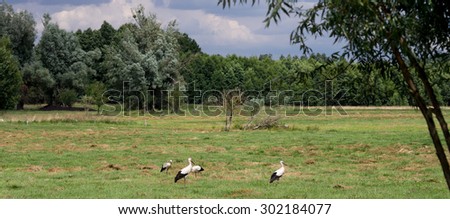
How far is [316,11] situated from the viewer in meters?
7.84

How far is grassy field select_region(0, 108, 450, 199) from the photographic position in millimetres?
15773

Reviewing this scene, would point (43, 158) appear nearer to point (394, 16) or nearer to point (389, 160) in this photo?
point (389, 160)

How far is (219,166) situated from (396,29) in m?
15.1

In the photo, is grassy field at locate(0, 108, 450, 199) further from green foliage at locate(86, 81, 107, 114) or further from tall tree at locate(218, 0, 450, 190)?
green foliage at locate(86, 81, 107, 114)

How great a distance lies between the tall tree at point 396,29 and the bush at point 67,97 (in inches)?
3198

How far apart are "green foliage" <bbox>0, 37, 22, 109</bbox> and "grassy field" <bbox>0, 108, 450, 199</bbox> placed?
39795mm

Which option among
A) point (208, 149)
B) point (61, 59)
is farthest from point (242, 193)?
point (61, 59)

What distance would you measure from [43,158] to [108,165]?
12.6 feet

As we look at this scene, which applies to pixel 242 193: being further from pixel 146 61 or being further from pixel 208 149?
pixel 146 61

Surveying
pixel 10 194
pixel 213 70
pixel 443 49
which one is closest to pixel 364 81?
pixel 443 49

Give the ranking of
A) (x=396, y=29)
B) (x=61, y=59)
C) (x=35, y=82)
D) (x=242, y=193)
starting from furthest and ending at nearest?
(x=61, y=59) → (x=35, y=82) → (x=242, y=193) → (x=396, y=29)

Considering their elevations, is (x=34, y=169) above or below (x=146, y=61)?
below

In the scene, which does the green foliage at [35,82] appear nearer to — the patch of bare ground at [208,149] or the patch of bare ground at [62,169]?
the patch of bare ground at [208,149]

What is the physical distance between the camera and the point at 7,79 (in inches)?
2953
